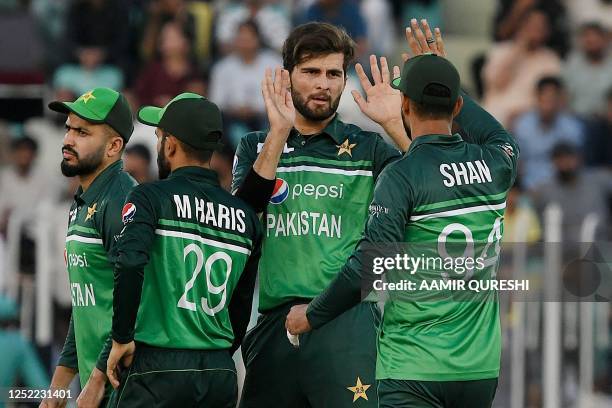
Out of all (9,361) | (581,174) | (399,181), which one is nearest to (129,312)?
(399,181)

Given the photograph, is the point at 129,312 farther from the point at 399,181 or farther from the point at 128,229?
the point at 399,181

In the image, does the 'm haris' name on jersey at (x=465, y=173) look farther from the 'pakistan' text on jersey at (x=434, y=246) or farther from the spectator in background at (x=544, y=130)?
the spectator in background at (x=544, y=130)

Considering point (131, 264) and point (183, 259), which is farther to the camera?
point (183, 259)

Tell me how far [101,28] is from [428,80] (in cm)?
1028

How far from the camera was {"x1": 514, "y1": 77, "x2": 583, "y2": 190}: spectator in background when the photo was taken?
14719mm

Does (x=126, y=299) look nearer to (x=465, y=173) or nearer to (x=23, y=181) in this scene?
(x=465, y=173)

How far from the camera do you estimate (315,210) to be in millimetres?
7426

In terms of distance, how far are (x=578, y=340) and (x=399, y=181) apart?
5.89 metres

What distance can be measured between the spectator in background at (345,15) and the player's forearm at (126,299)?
9990 mm

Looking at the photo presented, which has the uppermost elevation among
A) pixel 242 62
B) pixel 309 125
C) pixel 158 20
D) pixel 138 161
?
pixel 158 20

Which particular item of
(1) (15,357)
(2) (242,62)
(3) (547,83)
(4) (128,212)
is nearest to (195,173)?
(4) (128,212)

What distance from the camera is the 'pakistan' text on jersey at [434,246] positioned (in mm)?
6320

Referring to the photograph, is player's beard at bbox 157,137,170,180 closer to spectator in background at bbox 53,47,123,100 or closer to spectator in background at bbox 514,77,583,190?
spectator in background at bbox 514,77,583,190

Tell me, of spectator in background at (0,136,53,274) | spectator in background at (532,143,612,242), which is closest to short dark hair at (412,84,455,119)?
spectator in background at (532,143,612,242)
